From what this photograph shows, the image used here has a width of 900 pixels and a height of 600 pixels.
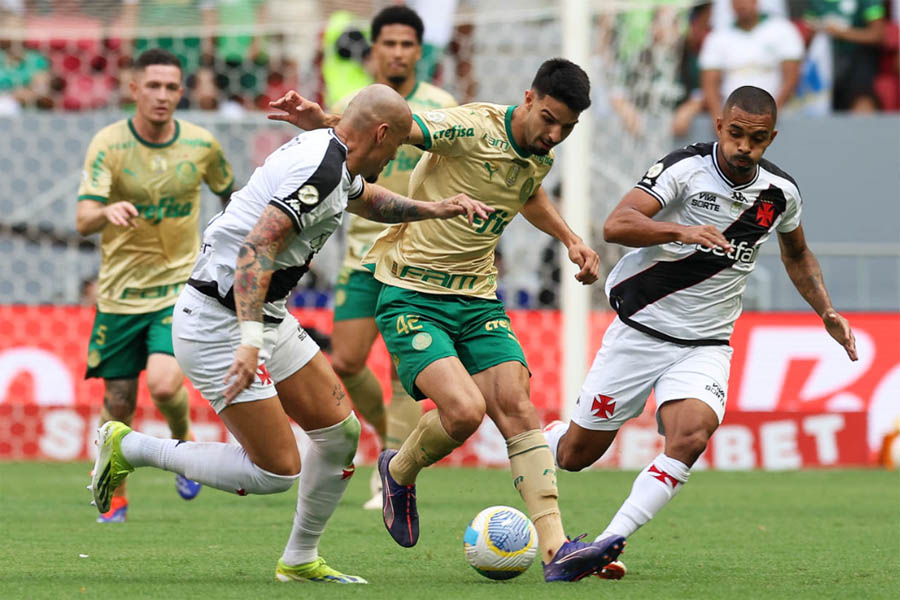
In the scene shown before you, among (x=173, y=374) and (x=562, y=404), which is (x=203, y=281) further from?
(x=562, y=404)

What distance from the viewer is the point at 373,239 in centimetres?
966

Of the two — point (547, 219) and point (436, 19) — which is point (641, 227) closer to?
point (547, 219)

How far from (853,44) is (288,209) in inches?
442

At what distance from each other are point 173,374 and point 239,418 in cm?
310

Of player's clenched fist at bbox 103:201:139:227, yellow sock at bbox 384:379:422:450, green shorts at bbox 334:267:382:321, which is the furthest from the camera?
green shorts at bbox 334:267:382:321

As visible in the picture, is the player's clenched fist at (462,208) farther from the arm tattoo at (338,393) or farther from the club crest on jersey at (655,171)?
the club crest on jersey at (655,171)

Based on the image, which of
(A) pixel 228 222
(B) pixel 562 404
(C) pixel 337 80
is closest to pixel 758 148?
(A) pixel 228 222

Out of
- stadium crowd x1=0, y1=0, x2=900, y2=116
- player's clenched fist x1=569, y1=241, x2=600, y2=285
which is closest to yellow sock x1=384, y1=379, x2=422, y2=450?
player's clenched fist x1=569, y1=241, x2=600, y2=285

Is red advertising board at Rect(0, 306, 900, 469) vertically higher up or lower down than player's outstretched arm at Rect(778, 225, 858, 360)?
lower down

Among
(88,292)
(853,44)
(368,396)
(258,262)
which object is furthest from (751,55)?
(258,262)

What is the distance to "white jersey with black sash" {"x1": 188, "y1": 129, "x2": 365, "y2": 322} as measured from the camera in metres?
5.46

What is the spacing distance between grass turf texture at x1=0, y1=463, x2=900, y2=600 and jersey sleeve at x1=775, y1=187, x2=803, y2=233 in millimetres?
1585

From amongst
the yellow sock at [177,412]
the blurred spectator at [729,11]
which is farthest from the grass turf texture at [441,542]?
the blurred spectator at [729,11]

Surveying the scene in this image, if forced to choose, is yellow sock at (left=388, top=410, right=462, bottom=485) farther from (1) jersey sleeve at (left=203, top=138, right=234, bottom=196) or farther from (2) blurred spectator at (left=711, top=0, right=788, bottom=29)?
(2) blurred spectator at (left=711, top=0, right=788, bottom=29)
